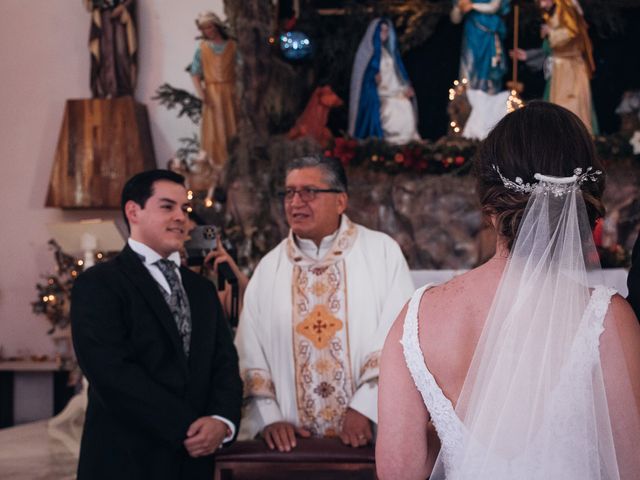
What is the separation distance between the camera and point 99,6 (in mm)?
9422

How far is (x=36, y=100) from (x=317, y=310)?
6.10 m

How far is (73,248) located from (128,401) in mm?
4149

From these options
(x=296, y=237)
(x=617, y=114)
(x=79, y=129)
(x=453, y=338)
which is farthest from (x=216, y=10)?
(x=453, y=338)

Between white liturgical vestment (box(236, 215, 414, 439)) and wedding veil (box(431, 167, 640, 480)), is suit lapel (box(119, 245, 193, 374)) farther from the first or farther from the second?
wedding veil (box(431, 167, 640, 480))

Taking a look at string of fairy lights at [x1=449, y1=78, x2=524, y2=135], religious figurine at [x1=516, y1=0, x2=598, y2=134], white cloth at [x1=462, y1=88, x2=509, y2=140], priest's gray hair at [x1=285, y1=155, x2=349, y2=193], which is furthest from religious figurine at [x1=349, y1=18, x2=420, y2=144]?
priest's gray hair at [x1=285, y1=155, x2=349, y2=193]

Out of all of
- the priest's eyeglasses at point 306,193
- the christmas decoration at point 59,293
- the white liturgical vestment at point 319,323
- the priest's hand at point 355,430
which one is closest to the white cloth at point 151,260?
the priest's hand at point 355,430

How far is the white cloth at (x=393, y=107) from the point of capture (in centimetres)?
880

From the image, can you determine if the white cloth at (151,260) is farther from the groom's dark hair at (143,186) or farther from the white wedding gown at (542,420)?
the white wedding gown at (542,420)

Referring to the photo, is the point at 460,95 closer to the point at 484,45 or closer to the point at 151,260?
the point at 484,45

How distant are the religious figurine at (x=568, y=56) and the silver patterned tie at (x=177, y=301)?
514cm

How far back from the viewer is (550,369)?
2258 mm

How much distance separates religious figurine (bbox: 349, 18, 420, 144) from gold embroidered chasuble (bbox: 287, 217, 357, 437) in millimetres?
4087

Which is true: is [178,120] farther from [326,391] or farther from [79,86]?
[326,391]

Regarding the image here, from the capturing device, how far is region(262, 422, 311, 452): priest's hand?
4.20m
